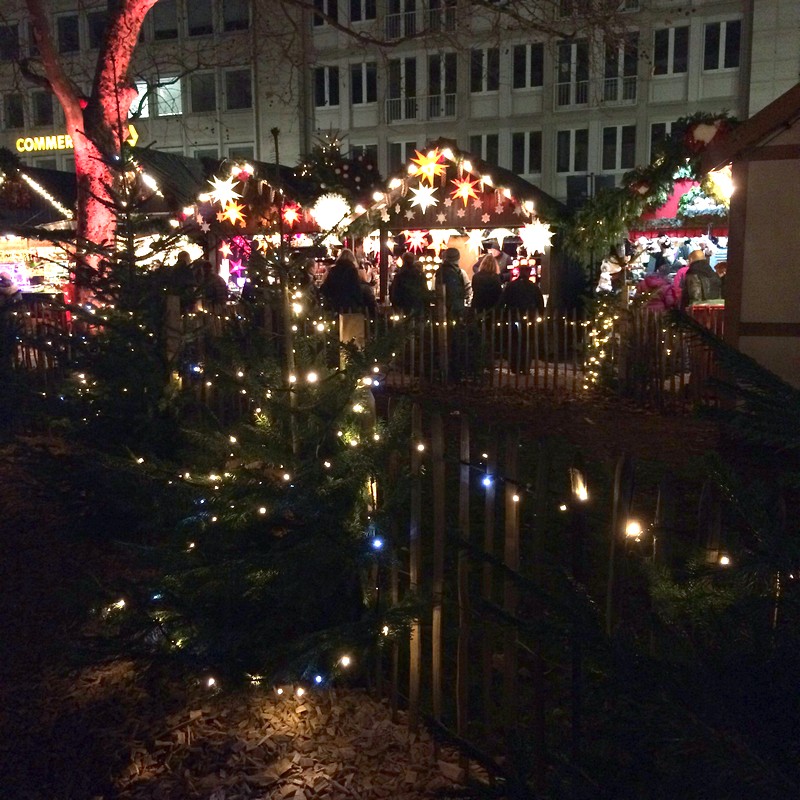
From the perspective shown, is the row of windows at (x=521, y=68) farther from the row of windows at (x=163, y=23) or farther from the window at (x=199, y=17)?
the window at (x=199, y=17)

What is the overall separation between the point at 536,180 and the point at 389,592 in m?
37.6

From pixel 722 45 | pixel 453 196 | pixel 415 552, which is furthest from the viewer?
pixel 722 45

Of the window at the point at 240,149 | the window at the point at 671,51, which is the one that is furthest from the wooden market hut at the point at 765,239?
the window at the point at 240,149

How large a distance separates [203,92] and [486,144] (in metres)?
15.4

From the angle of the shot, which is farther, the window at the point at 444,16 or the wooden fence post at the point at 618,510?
the window at the point at 444,16

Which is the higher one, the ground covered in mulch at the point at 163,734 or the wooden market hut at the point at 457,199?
the wooden market hut at the point at 457,199

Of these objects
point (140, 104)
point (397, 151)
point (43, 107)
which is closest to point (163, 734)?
point (140, 104)

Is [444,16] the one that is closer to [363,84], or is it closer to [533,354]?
[533,354]

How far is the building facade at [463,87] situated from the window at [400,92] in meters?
0.08

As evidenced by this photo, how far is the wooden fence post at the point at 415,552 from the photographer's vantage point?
357 cm

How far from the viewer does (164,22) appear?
143ft

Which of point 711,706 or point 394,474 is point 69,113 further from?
point 711,706

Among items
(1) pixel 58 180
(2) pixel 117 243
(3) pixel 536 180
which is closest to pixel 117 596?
(2) pixel 117 243

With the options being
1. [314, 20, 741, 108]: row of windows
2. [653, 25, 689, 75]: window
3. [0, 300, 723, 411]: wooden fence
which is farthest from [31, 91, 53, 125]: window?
[0, 300, 723, 411]: wooden fence
